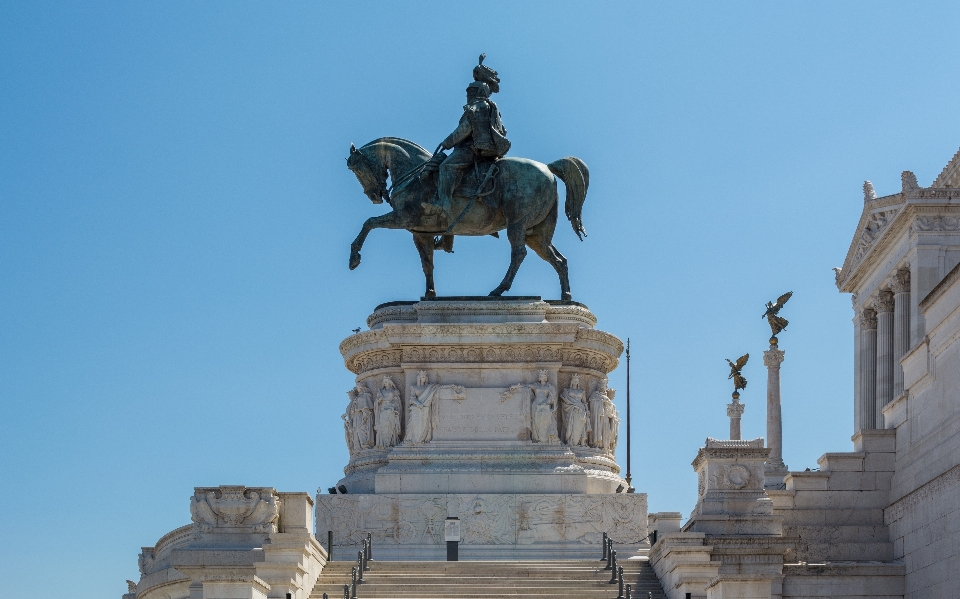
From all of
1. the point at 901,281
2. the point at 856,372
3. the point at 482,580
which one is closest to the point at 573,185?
the point at 482,580

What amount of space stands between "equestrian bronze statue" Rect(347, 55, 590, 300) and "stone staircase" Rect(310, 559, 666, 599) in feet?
29.1

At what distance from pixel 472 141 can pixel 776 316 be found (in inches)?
1197

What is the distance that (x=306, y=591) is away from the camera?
1609 inches

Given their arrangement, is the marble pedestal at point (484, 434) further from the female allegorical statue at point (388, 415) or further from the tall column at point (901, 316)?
the tall column at point (901, 316)

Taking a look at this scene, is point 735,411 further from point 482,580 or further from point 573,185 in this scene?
point 482,580

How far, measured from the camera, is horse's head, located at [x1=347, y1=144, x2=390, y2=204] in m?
50.8

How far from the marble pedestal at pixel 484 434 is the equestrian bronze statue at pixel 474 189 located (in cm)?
169

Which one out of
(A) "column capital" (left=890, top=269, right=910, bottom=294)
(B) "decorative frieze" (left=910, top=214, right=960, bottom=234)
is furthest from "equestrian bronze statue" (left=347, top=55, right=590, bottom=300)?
(A) "column capital" (left=890, top=269, right=910, bottom=294)

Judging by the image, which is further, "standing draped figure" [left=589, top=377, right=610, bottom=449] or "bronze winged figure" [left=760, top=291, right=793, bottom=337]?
"bronze winged figure" [left=760, top=291, right=793, bottom=337]

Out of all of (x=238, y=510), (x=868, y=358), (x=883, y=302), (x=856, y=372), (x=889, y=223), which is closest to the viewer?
(x=238, y=510)

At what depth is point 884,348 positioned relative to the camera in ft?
230

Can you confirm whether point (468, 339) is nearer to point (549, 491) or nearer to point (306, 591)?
point (549, 491)

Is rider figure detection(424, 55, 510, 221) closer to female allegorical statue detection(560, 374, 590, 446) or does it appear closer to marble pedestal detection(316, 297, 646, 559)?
marble pedestal detection(316, 297, 646, 559)

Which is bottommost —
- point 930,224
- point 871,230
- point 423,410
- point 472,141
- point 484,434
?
point 484,434
